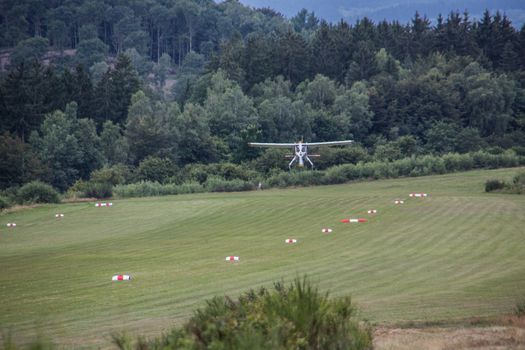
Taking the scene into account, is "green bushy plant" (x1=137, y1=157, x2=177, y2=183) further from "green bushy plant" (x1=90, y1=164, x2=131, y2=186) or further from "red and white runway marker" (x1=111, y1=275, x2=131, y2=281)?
"red and white runway marker" (x1=111, y1=275, x2=131, y2=281)

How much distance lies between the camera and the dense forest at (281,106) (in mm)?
85000

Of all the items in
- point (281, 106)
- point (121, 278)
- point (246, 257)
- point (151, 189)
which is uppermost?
point (281, 106)

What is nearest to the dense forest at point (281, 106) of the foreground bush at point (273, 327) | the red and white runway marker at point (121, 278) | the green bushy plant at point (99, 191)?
the green bushy plant at point (99, 191)

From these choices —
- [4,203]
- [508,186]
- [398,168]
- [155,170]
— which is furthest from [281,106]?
[4,203]

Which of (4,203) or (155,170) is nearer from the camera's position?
(4,203)

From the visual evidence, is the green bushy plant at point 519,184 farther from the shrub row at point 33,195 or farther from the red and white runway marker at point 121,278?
the red and white runway marker at point 121,278

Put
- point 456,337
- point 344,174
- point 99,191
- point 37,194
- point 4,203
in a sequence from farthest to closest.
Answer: point 344,174, point 99,191, point 37,194, point 4,203, point 456,337

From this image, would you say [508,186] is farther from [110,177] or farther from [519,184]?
[110,177]

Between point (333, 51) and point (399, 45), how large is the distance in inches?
464

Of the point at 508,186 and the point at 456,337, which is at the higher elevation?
the point at 456,337

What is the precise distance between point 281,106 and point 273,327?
89487 millimetres

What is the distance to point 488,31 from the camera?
12950 cm

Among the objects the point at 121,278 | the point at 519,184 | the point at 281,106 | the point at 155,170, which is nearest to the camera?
the point at 121,278

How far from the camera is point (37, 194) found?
5862cm
